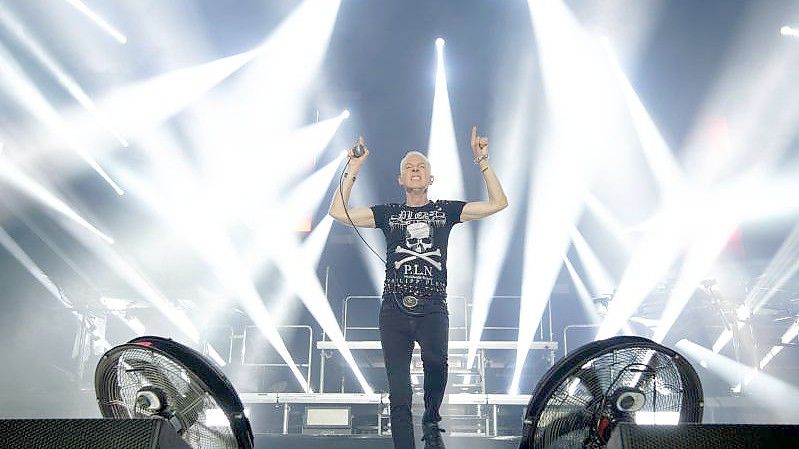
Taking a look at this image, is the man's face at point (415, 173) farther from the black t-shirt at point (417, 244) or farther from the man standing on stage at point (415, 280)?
the black t-shirt at point (417, 244)

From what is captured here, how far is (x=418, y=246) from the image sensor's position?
3607 millimetres

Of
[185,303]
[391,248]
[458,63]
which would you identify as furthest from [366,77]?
[391,248]

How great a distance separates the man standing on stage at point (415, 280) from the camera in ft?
10.8

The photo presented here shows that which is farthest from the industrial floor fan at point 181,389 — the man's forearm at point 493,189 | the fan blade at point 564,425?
the man's forearm at point 493,189

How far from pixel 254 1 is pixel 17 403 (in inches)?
226

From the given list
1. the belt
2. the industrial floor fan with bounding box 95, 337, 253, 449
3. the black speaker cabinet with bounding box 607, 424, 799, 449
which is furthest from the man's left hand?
the black speaker cabinet with bounding box 607, 424, 799, 449

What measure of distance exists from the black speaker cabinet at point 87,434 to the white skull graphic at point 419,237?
2007mm

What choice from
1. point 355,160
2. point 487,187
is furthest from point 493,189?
point 355,160

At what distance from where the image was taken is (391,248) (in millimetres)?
3652

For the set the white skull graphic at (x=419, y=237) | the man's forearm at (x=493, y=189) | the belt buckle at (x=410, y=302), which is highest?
the man's forearm at (x=493, y=189)

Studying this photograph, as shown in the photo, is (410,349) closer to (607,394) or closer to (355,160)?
(355,160)

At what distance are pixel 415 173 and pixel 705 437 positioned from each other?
89.3 inches

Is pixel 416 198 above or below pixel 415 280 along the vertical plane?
above

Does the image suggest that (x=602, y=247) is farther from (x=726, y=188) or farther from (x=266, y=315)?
(x=266, y=315)
